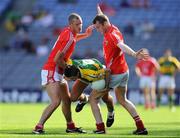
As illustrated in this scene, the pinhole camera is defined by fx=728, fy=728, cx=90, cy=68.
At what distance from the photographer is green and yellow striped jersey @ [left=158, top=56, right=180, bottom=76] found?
31172 millimetres

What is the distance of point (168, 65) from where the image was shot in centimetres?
3158

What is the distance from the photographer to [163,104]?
1420 inches

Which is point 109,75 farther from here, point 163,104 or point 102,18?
point 163,104

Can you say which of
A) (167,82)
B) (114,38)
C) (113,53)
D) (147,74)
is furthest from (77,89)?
(167,82)

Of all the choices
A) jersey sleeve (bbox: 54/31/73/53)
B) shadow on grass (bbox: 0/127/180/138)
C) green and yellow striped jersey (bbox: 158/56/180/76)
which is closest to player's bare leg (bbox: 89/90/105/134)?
shadow on grass (bbox: 0/127/180/138)

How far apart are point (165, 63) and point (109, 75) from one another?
53.9ft

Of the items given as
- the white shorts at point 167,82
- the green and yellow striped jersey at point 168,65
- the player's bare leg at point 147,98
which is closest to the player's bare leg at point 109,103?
the player's bare leg at point 147,98

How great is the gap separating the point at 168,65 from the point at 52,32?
12.6m

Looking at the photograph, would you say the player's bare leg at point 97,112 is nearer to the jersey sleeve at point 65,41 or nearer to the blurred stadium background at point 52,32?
the jersey sleeve at point 65,41

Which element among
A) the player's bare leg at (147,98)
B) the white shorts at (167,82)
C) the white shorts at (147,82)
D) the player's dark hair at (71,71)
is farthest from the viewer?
the white shorts at (167,82)

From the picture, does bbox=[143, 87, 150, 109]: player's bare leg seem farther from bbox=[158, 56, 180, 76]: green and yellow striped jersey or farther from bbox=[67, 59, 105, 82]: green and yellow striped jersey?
bbox=[67, 59, 105, 82]: green and yellow striped jersey

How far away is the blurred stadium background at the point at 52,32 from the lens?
3941 cm

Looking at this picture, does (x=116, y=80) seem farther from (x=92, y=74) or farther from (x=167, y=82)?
(x=167, y=82)

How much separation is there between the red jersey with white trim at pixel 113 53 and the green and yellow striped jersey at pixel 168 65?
51.5 ft
